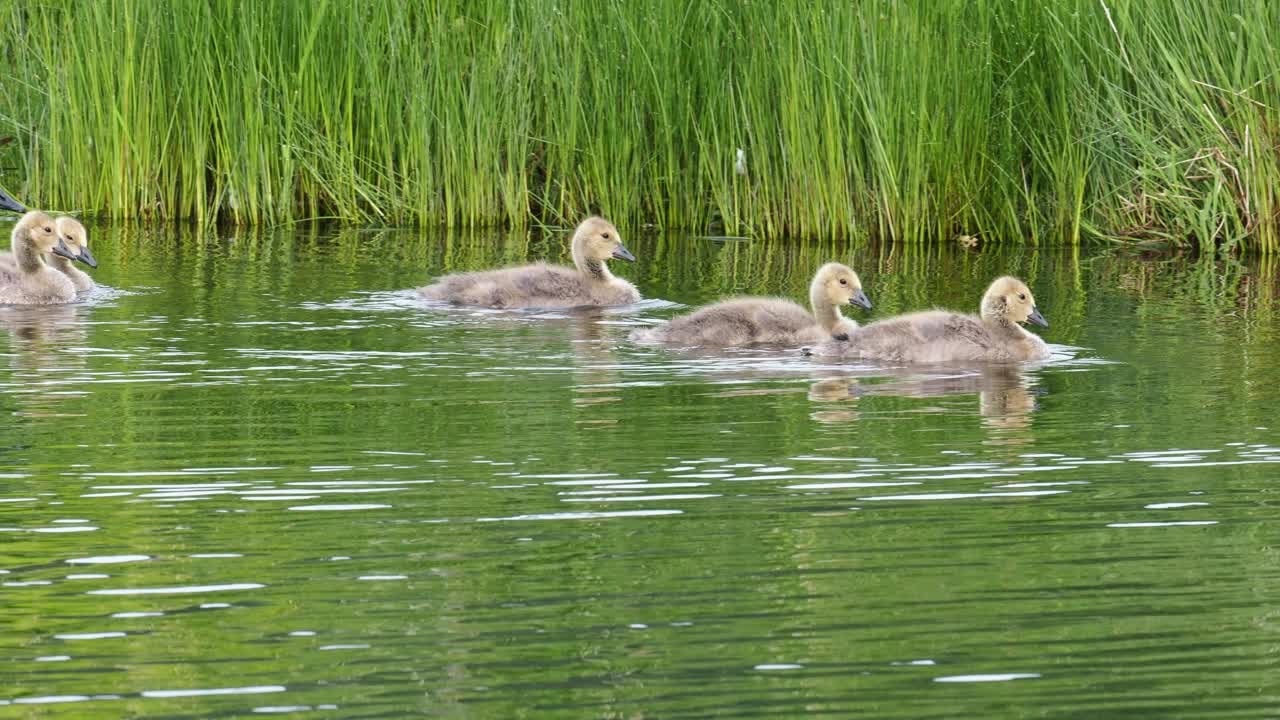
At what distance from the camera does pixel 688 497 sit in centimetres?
770

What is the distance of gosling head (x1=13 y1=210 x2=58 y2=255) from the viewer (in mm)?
14875

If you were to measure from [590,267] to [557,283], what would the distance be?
23.2 inches

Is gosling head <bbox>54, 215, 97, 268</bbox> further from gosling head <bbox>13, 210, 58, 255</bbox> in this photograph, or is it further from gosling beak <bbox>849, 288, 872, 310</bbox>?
gosling beak <bbox>849, 288, 872, 310</bbox>

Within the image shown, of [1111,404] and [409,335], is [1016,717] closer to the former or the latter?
[1111,404]

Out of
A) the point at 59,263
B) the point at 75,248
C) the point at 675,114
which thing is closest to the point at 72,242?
the point at 75,248

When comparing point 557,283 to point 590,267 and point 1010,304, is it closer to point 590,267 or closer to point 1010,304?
point 590,267

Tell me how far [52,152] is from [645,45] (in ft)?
18.0

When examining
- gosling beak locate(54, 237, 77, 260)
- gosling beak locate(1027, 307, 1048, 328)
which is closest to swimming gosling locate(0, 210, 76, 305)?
gosling beak locate(54, 237, 77, 260)

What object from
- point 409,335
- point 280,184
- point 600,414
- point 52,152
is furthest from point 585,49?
point 600,414

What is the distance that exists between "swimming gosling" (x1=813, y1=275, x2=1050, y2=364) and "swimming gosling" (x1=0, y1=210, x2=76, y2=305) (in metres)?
5.31

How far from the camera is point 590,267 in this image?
1491cm

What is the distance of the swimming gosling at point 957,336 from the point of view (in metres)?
11.8

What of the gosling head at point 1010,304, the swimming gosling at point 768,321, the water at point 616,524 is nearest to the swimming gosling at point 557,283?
the water at point 616,524

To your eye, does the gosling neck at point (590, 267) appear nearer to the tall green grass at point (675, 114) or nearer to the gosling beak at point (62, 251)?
the tall green grass at point (675, 114)
